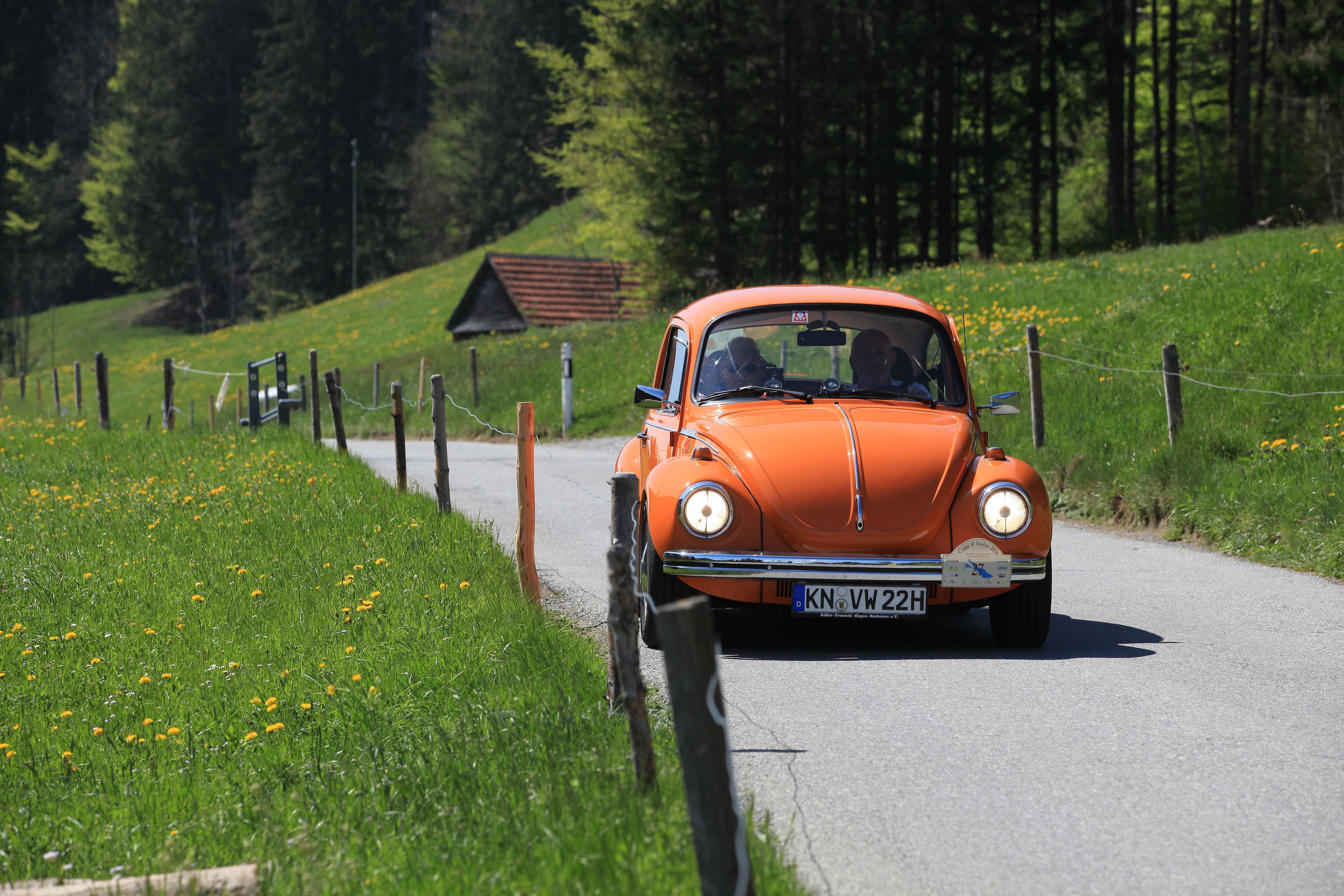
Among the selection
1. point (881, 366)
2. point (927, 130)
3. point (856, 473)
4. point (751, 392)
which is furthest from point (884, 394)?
point (927, 130)

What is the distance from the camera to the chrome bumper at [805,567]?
21.2 feet

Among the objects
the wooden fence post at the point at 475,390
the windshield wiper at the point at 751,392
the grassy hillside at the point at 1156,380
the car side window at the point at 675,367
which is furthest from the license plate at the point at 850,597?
the wooden fence post at the point at 475,390

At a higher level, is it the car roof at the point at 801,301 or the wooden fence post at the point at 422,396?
the car roof at the point at 801,301

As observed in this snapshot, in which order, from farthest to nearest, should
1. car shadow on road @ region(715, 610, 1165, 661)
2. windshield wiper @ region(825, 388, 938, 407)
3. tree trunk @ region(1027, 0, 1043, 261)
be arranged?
tree trunk @ region(1027, 0, 1043, 261), windshield wiper @ region(825, 388, 938, 407), car shadow on road @ region(715, 610, 1165, 661)

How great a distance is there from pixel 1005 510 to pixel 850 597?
36.7 inches

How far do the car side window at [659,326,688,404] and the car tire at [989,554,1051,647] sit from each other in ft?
7.57

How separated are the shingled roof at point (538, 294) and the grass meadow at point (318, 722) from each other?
42325mm

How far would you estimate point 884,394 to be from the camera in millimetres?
7785

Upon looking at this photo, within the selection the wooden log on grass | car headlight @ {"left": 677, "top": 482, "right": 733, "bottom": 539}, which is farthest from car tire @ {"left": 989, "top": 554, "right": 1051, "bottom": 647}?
the wooden log on grass

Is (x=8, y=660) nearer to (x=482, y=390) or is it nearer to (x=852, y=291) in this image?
(x=852, y=291)

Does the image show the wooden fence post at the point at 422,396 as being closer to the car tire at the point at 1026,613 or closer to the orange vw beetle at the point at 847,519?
the orange vw beetle at the point at 847,519

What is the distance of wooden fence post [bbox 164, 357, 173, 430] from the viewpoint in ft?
71.5

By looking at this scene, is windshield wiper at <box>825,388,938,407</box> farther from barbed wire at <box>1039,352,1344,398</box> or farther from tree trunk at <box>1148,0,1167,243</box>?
tree trunk at <box>1148,0,1167,243</box>

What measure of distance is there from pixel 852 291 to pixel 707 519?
7.80 ft
